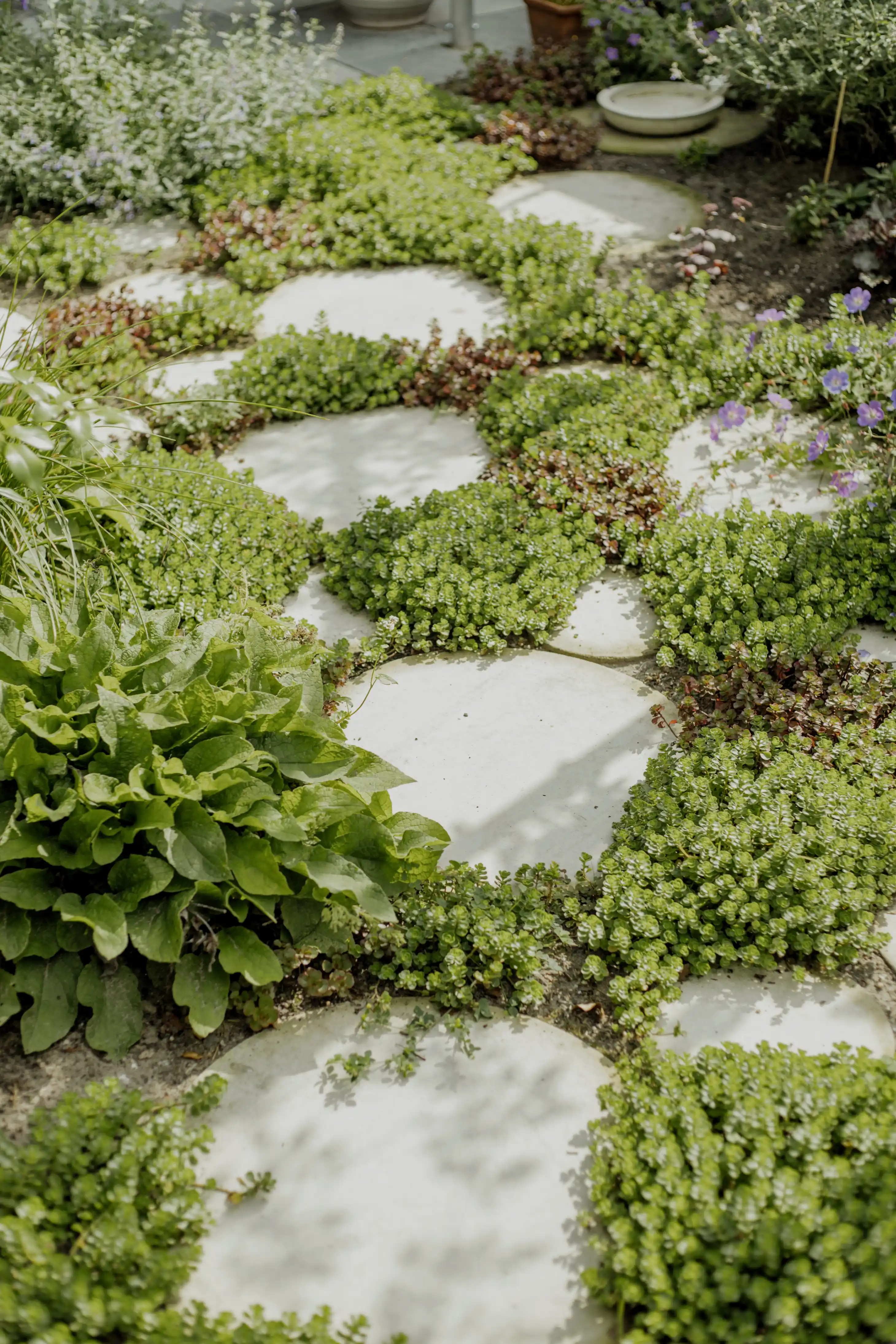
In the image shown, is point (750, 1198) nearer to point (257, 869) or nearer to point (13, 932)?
point (257, 869)

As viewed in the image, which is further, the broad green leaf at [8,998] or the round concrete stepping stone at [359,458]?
the round concrete stepping stone at [359,458]

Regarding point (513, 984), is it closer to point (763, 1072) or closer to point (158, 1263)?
point (763, 1072)

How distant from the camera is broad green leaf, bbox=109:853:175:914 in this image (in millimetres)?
2432

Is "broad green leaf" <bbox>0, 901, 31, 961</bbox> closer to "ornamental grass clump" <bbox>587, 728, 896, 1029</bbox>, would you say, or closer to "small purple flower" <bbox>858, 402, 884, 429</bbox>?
"ornamental grass clump" <bbox>587, 728, 896, 1029</bbox>

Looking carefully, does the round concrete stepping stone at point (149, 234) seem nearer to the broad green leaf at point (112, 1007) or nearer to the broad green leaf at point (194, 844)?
the broad green leaf at point (194, 844)

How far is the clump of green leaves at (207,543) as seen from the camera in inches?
138

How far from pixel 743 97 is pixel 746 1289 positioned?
6949 millimetres

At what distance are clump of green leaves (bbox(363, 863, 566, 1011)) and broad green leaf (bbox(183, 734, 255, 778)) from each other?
0.53 meters

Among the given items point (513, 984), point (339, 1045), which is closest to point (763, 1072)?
point (513, 984)

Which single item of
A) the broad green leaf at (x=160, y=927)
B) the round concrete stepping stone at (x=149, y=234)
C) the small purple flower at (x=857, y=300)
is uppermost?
the small purple flower at (x=857, y=300)

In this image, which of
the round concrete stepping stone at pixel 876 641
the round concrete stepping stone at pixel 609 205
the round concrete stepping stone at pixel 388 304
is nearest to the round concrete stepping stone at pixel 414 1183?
the round concrete stepping stone at pixel 876 641

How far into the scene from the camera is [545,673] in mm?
3434

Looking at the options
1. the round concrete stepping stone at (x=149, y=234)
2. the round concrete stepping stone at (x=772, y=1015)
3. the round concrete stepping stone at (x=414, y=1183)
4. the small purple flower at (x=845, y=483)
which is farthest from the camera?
the round concrete stepping stone at (x=149, y=234)

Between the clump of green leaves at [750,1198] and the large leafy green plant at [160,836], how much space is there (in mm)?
759
